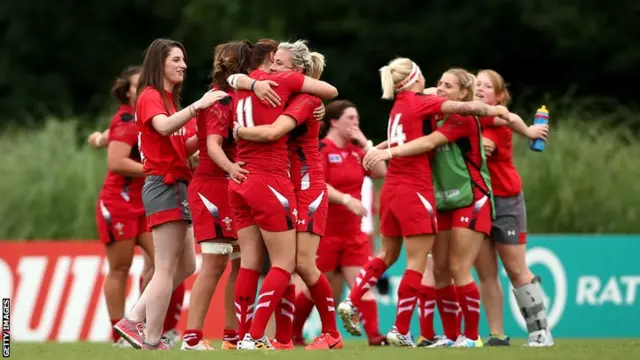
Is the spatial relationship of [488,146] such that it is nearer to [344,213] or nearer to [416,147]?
[416,147]

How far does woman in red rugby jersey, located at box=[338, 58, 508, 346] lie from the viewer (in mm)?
11766

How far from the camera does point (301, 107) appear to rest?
1078cm

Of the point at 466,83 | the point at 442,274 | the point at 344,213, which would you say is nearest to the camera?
the point at 466,83

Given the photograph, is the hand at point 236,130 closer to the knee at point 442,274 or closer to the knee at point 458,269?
the knee at point 458,269

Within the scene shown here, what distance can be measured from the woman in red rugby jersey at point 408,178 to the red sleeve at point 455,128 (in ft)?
0.20

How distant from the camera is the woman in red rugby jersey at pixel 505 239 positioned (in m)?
12.4

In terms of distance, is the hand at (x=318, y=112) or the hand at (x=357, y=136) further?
the hand at (x=357, y=136)

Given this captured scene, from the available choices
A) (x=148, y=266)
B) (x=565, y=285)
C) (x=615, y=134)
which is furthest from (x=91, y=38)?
(x=148, y=266)

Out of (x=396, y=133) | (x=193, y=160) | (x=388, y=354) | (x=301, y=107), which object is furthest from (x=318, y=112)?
(x=193, y=160)

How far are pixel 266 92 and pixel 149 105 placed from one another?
931 millimetres

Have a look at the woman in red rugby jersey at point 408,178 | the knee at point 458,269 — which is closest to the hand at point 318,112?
the woman in red rugby jersey at point 408,178

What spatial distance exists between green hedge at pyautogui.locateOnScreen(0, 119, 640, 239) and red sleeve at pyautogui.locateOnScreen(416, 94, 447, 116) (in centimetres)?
726

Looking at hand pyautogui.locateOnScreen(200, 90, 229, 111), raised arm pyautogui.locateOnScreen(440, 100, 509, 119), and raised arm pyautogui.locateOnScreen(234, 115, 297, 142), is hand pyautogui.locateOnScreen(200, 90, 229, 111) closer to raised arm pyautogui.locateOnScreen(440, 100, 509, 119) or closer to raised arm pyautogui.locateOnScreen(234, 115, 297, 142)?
raised arm pyautogui.locateOnScreen(234, 115, 297, 142)

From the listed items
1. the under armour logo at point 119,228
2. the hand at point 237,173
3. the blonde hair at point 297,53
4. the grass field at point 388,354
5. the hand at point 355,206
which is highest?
the blonde hair at point 297,53
